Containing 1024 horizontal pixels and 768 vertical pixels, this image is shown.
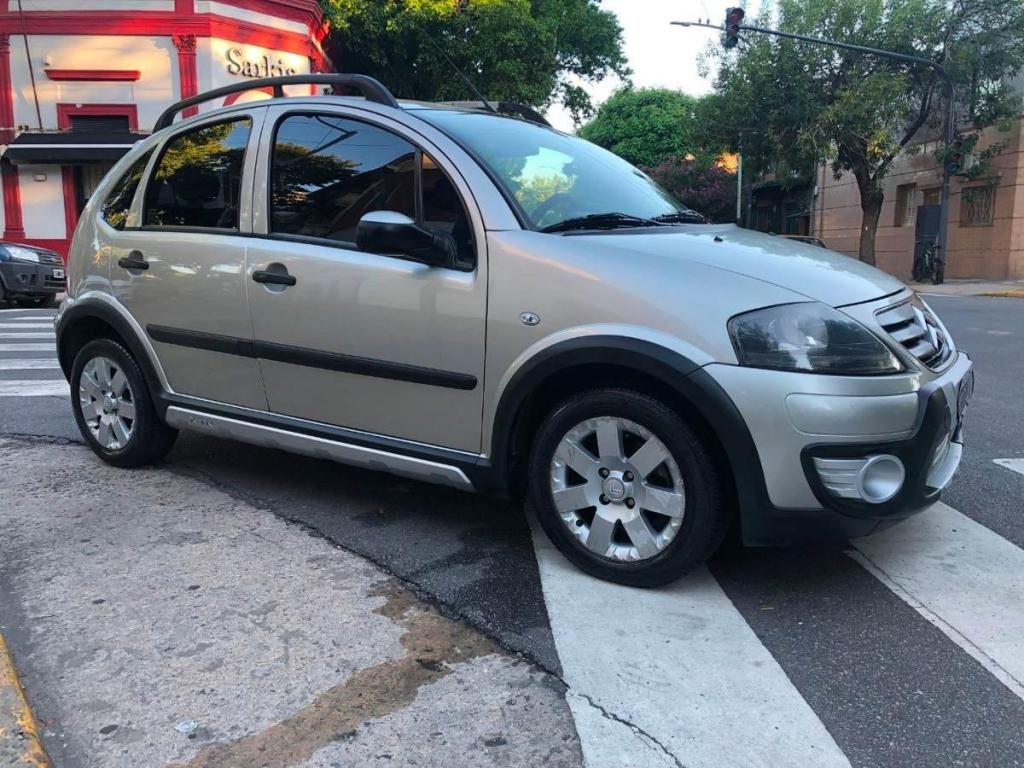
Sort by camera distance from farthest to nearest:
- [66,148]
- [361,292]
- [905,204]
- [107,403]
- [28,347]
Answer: [905,204], [66,148], [28,347], [107,403], [361,292]

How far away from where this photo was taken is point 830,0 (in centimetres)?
2197

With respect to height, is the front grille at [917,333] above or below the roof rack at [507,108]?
below

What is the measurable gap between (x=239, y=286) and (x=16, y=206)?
2088cm

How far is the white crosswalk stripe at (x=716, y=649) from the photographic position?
226 centimetres

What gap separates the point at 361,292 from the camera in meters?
3.48

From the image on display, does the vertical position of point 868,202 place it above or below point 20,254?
above

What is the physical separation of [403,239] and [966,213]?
25166 millimetres

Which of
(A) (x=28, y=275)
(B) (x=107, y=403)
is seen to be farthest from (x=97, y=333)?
(A) (x=28, y=275)

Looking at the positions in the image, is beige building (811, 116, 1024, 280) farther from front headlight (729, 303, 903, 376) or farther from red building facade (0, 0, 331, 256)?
front headlight (729, 303, 903, 376)

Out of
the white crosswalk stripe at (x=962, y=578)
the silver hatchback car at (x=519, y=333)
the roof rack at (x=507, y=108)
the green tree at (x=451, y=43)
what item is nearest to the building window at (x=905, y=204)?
the green tree at (x=451, y=43)

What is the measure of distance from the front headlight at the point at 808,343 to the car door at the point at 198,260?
222 cm

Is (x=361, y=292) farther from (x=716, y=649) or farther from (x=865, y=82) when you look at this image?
(x=865, y=82)

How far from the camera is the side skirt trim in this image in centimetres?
344

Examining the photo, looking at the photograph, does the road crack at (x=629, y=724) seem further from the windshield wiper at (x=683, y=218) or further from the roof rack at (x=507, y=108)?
the roof rack at (x=507, y=108)
